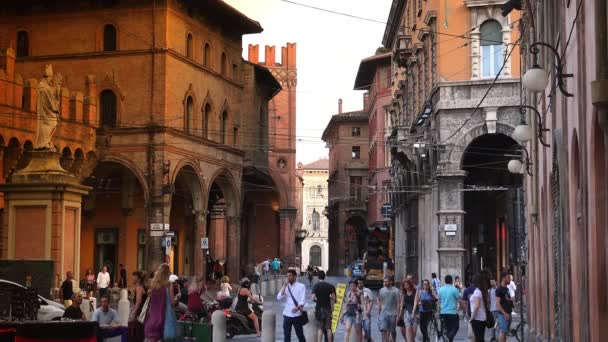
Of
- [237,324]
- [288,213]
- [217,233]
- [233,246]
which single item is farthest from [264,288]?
[288,213]

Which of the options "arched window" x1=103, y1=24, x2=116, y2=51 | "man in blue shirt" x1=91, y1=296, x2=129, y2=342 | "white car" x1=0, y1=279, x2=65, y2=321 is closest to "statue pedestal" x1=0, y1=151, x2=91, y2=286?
"white car" x1=0, y1=279, x2=65, y2=321

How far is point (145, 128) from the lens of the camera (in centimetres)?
4553

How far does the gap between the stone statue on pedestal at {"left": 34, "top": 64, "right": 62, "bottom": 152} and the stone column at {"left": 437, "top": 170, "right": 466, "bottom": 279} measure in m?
14.9

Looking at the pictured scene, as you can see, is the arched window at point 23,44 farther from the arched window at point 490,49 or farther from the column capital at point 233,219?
the arched window at point 490,49

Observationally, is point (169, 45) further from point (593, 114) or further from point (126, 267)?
point (593, 114)

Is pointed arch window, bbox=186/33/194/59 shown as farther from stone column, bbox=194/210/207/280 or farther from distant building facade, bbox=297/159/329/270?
distant building facade, bbox=297/159/329/270

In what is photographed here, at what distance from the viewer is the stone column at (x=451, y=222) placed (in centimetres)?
3909

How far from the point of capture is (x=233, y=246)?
53594 millimetres

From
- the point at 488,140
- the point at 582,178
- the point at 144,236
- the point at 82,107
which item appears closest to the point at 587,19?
the point at 582,178

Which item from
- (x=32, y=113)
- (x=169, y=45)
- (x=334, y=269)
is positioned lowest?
(x=334, y=269)

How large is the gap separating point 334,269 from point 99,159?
6340 centimetres

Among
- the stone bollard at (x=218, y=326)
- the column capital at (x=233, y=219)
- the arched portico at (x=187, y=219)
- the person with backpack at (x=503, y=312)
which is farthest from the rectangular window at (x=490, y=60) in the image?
the stone bollard at (x=218, y=326)

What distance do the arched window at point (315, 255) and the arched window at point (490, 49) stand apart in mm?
107104

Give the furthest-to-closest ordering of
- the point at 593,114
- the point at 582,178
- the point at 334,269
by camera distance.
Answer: the point at 334,269, the point at 582,178, the point at 593,114
